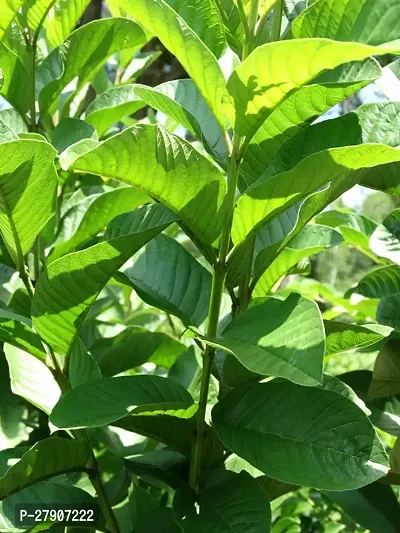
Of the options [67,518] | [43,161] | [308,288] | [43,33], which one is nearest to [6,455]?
[67,518]

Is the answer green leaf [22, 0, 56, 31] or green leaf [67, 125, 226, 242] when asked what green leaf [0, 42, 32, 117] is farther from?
green leaf [67, 125, 226, 242]

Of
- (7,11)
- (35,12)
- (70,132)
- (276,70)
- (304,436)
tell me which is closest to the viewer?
(276,70)

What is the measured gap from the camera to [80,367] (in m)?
0.86

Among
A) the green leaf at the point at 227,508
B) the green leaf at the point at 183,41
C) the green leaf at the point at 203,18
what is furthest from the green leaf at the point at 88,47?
the green leaf at the point at 227,508

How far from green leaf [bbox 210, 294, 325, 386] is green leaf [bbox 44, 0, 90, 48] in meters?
0.64

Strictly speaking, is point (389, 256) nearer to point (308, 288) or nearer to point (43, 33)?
point (308, 288)

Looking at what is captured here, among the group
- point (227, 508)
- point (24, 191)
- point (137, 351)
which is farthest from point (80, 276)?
point (137, 351)

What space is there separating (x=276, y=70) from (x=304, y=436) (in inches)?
14.6

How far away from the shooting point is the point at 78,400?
68 cm

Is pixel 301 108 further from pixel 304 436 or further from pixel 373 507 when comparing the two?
pixel 373 507

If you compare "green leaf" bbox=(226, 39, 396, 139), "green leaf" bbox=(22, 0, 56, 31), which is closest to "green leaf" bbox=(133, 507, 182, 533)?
"green leaf" bbox=(226, 39, 396, 139)

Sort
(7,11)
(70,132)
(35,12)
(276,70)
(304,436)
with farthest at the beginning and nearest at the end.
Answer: (70,132)
(35,12)
(7,11)
(304,436)
(276,70)

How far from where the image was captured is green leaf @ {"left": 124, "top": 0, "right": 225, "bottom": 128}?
1.91ft

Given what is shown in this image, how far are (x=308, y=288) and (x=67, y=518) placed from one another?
779mm
